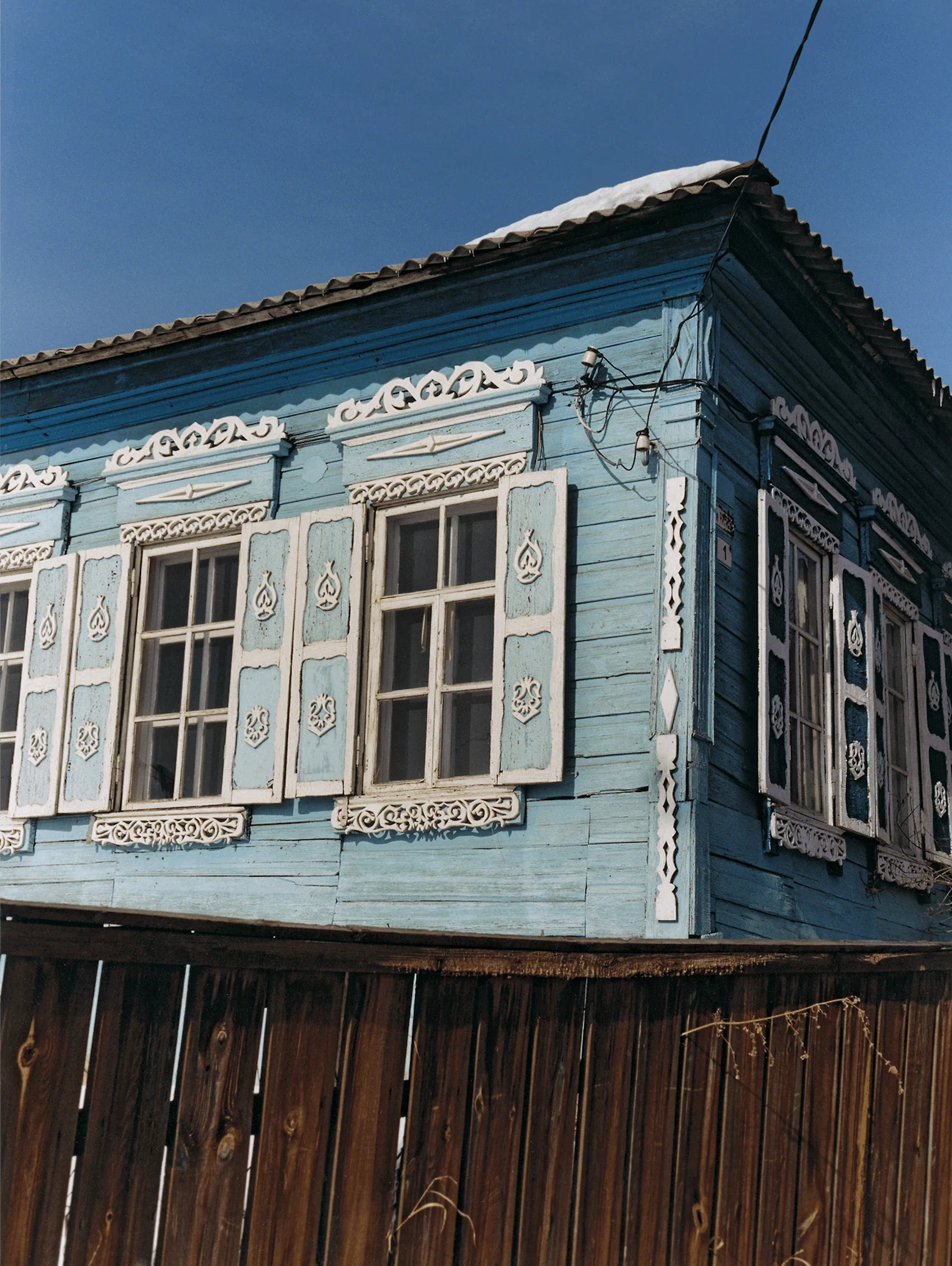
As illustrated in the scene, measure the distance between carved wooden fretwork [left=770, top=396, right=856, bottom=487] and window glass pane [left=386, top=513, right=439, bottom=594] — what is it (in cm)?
200

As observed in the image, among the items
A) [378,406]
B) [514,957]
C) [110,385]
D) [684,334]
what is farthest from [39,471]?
[514,957]

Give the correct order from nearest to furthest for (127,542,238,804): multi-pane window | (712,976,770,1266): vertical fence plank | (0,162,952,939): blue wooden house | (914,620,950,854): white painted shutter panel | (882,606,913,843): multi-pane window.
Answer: (712,976,770,1266): vertical fence plank, (0,162,952,939): blue wooden house, (127,542,238,804): multi-pane window, (882,606,913,843): multi-pane window, (914,620,950,854): white painted shutter panel

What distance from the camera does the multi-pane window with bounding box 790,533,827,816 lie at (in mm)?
7629

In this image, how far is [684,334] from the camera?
7.01 meters

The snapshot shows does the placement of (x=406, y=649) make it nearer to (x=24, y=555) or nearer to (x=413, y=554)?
(x=413, y=554)

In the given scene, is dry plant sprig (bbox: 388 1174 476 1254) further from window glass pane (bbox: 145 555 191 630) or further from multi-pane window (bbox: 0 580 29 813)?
multi-pane window (bbox: 0 580 29 813)

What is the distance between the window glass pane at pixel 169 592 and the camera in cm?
823

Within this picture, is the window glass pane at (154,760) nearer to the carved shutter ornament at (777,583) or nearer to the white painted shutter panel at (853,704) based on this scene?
the carved shutter ornament at (777,583)

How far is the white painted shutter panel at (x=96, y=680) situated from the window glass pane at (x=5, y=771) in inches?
36.1

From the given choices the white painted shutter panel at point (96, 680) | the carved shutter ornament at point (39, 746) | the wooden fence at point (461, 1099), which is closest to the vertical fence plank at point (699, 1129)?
the wooden fence at point (461, 1099)

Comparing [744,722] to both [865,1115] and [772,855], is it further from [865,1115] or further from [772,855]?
[865,1115]

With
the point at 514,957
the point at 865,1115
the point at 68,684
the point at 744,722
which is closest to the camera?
the point at 514,957

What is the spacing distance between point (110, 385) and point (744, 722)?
4556mm

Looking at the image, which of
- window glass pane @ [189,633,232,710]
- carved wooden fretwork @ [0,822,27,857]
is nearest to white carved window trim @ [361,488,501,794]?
window glass pane @ [189,633,232,710]
